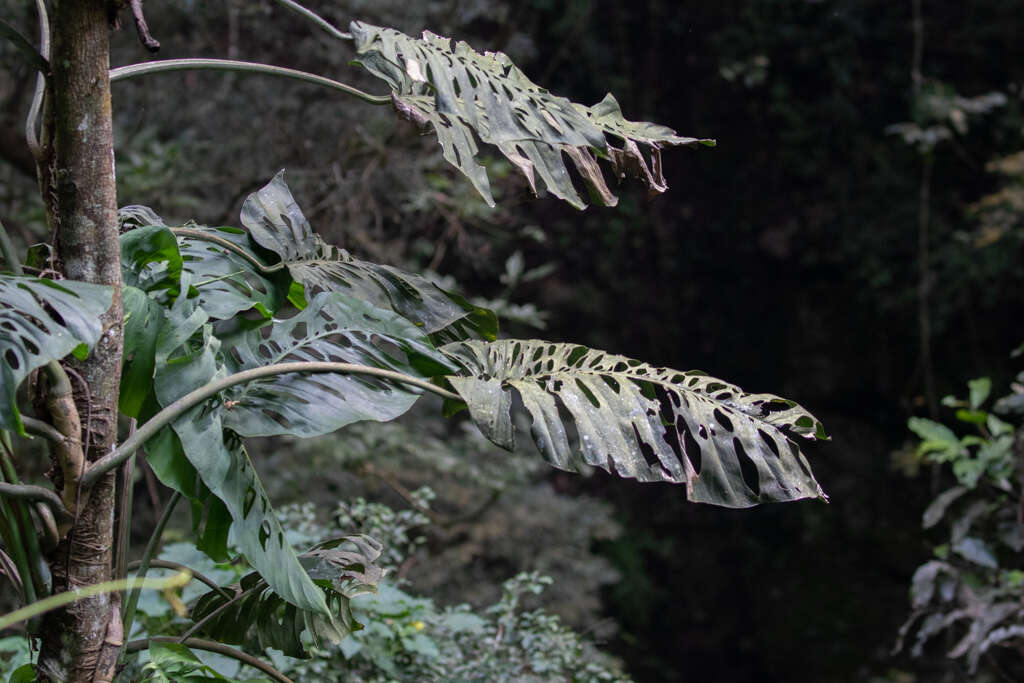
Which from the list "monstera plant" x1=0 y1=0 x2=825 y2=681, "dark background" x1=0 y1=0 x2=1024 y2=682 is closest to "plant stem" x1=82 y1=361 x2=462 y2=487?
"monstera plant" x1=0 y1=0 x2=825 y2=681

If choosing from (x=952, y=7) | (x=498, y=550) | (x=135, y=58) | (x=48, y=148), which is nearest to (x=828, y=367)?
(x=952, y=7)

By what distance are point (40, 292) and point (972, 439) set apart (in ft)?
5.97

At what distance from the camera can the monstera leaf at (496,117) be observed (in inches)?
30.9

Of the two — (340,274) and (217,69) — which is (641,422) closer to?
(340,274)

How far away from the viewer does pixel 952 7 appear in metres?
4.04

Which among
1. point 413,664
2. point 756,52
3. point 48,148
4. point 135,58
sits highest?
point 756,52

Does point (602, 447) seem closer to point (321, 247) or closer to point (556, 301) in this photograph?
point (321, 247)

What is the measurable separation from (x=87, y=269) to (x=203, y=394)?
0.19 m

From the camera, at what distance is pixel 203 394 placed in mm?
739

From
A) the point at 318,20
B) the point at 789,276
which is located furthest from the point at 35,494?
the point at 789,276

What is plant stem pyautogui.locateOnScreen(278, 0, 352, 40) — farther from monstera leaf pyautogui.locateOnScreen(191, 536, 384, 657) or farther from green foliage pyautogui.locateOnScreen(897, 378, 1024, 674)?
green foliage pyautogui.locateOnScreen(897, 378, 1024, 674)

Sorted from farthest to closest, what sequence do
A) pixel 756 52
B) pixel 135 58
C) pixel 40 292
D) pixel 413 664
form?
pixel 756 52 < pixel 135 58 < pixel 413 664 < pixel 40 292

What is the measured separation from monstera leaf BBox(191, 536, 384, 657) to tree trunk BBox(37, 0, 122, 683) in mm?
171

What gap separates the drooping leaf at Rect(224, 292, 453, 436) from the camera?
81 cm
